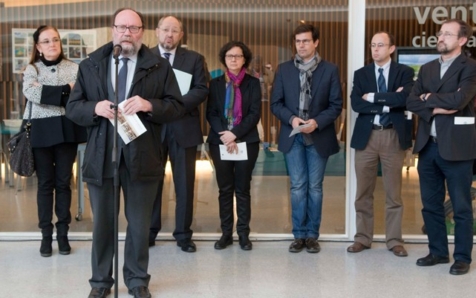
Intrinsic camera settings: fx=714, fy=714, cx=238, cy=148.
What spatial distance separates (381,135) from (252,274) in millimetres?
1492

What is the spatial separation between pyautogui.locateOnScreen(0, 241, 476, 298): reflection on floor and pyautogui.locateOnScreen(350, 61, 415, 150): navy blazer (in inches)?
36.2

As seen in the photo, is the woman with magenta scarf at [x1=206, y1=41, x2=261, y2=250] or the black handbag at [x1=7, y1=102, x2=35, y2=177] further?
the woman with magenta scarf at [x1=206, y1=41, x2=261, y2=250]

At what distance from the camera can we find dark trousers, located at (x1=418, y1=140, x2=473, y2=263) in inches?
198

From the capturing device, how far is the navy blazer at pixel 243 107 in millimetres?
5559

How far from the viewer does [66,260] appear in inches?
209

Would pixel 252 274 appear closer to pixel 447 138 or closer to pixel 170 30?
pixel 447 138

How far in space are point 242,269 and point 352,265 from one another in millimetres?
823

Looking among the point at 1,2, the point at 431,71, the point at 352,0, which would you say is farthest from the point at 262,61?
the point at 1,2

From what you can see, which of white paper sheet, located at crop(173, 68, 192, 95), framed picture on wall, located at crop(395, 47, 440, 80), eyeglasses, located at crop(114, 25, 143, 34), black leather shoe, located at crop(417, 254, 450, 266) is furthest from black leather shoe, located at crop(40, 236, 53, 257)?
framed picture on wall, located at crop(395, 47, 440, 80)

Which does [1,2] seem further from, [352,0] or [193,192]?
[352,0]

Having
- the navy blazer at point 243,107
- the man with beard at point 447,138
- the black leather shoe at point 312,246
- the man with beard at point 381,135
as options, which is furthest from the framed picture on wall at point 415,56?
the black leather shoe at point 312,246

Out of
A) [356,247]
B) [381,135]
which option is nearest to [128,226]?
[356,247]

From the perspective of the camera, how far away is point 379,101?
5.35m

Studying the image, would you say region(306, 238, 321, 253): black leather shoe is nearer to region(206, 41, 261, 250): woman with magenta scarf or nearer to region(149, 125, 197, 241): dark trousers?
region(206, 41, 261, 250): woman with magenta scarf
